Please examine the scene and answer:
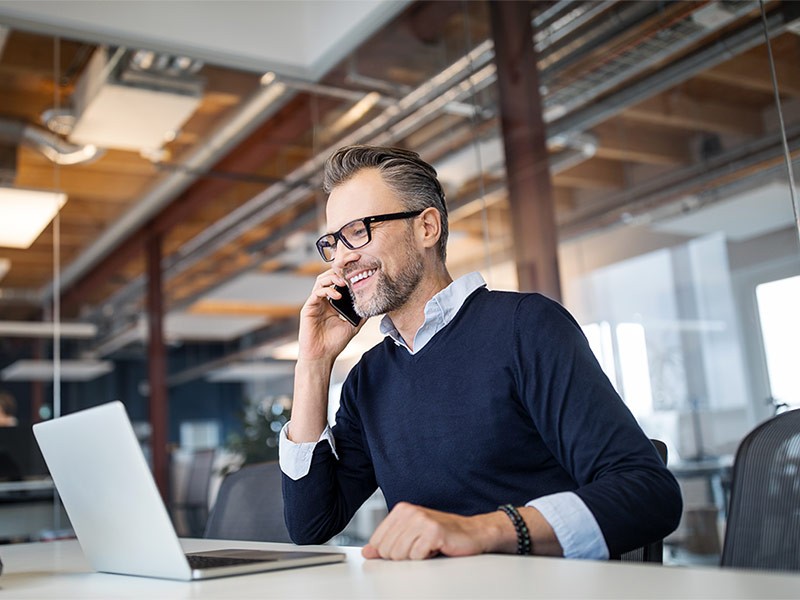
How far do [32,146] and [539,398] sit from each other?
3.80 meters

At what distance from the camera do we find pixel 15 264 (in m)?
4.39

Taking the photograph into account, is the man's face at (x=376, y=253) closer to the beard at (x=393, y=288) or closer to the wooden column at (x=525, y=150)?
the beard at (x=393, y=288)

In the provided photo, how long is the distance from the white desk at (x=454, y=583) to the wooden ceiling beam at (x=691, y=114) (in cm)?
288

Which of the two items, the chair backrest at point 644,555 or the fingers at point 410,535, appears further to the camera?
the chair backrest at point 644,555

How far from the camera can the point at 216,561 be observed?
4.27 ft

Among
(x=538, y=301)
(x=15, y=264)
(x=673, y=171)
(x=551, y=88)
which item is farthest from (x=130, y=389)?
(x=538, y=301)

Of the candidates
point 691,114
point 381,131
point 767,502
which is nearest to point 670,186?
point 691,114

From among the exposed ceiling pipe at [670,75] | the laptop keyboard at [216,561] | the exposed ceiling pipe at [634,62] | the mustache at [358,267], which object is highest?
the exposed ceiling pipe at [634,62]

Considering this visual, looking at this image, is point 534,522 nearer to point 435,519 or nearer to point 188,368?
point 435,519

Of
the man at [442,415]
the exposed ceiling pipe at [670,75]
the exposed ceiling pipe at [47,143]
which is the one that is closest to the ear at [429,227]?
the man at [442,415]

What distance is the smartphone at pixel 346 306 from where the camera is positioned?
1930mm

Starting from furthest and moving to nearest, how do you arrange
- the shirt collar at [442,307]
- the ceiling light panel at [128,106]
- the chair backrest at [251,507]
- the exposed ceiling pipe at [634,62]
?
1. the ceiling light panel at [128,106]
2. the exposed ceiling pipe at [634,62]
3. the chair backrest at [251,507]
4. the shirt collar at [442,307]

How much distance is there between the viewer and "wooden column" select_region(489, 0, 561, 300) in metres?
4.26

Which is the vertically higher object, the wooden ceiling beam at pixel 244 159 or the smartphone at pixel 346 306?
the wooden ceiling beam at pixel 244 159
